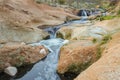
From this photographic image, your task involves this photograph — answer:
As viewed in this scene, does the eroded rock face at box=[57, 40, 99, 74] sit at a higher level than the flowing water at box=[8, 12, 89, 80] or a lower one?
higher

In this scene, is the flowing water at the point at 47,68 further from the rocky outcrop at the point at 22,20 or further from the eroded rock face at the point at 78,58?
the rocky outcrop at the point at 22,20

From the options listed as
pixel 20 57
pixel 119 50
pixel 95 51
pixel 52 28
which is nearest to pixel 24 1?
pixel 52 28

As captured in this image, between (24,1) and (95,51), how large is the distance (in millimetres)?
15395

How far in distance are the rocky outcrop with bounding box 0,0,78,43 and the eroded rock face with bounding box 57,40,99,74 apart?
5.09 metres

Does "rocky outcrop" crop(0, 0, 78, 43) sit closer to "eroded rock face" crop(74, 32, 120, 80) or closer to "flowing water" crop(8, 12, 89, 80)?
"flowing water" crop(8, 12, 89, 80)

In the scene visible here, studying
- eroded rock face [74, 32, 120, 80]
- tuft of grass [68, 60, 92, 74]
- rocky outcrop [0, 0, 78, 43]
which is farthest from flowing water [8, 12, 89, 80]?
eroded rock face [74, 32, 120, 80]

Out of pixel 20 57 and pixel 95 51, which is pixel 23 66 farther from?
pixel 95 51

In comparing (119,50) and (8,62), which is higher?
(119,50)

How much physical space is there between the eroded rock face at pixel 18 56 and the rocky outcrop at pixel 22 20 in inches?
129

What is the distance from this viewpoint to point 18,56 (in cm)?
1135

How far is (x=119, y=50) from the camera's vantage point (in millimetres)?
7402

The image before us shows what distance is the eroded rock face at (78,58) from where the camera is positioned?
10023 mm

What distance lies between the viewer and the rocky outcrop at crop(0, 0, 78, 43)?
15211mm

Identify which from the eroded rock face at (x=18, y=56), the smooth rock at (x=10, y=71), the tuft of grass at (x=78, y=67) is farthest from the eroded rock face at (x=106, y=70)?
the eroded rock face at (x=18, y=56)
